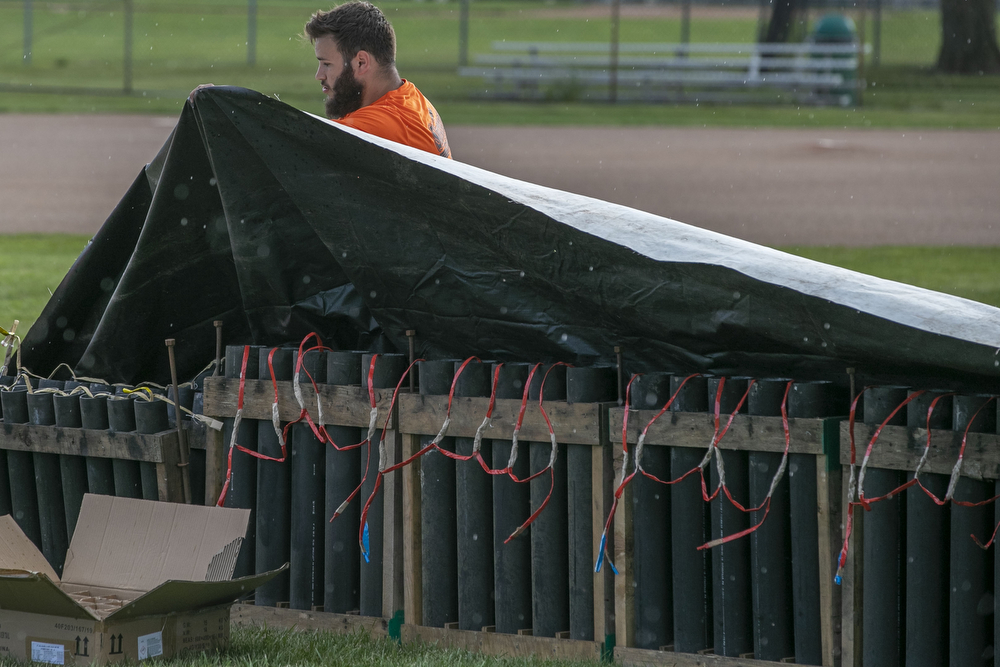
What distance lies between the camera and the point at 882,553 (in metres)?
3.75

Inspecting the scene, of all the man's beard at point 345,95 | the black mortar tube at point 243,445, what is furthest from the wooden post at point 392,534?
the man's beard at point 345,95

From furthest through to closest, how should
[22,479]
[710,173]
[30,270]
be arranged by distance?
[710,173]
[30,270]
[22,479]

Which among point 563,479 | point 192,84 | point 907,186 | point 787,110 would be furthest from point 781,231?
point 192,84

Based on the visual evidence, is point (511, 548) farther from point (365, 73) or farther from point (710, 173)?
point (710, 173)

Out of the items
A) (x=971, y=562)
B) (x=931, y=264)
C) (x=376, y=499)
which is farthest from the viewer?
(x=931, y=264)

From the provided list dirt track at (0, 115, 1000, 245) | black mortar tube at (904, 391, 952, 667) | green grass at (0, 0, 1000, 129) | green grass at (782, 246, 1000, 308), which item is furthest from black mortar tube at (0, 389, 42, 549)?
dirt track at (0, 115, 1000, 245)

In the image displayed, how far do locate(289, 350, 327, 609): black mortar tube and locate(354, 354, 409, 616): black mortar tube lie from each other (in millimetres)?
164

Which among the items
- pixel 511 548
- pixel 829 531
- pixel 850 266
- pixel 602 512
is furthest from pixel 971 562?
pixel 850 266

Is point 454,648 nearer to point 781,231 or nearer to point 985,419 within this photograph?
point 985,419

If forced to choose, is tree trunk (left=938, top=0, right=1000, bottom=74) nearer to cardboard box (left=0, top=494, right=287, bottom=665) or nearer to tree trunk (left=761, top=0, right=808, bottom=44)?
tree trunk (left=761, top=0, right=808, bottom=44)

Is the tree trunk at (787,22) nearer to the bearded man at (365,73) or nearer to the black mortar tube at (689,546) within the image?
the bearded man at (365,73)

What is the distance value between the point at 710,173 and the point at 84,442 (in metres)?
14.6

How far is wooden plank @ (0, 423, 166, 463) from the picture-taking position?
15.1ft

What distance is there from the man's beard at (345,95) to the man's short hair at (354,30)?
0.24ft
